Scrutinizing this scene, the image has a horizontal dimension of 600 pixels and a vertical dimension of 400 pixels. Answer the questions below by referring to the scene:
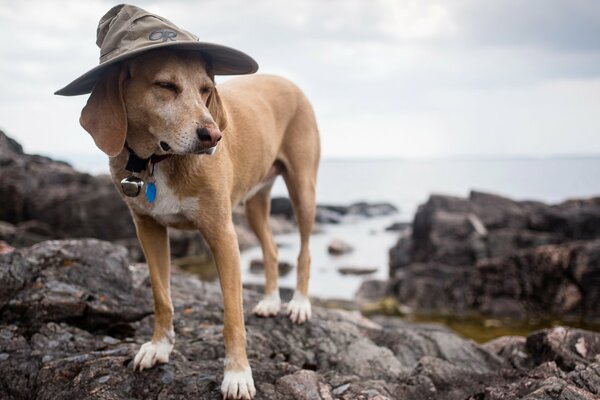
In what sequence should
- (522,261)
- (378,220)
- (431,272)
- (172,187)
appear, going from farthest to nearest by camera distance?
(378,220), (431,272), (522,261), (172,187)

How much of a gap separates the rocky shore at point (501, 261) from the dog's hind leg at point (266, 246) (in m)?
7.35

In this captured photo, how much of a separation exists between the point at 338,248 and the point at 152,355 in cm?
1801

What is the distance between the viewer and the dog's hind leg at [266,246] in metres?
5.37

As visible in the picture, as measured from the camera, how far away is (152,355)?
155 inches

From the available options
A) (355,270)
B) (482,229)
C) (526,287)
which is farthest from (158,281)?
(355,270)

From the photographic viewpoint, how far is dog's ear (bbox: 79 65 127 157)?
334 cm

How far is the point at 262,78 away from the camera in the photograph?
551 cm

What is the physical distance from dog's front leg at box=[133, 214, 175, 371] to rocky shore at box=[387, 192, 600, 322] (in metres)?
8.90

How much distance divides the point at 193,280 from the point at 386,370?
347 centimetres

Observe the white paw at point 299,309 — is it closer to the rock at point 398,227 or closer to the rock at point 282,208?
the rock at point 282,208

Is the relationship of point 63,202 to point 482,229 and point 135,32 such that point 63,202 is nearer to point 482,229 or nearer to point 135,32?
point 482,229

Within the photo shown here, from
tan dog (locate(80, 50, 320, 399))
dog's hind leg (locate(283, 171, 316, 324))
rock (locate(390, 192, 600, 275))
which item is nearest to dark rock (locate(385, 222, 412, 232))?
rock (locate(390, 192, 600, 275))

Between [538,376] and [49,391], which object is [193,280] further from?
[538,376]

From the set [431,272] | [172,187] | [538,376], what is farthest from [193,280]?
[431,272]
